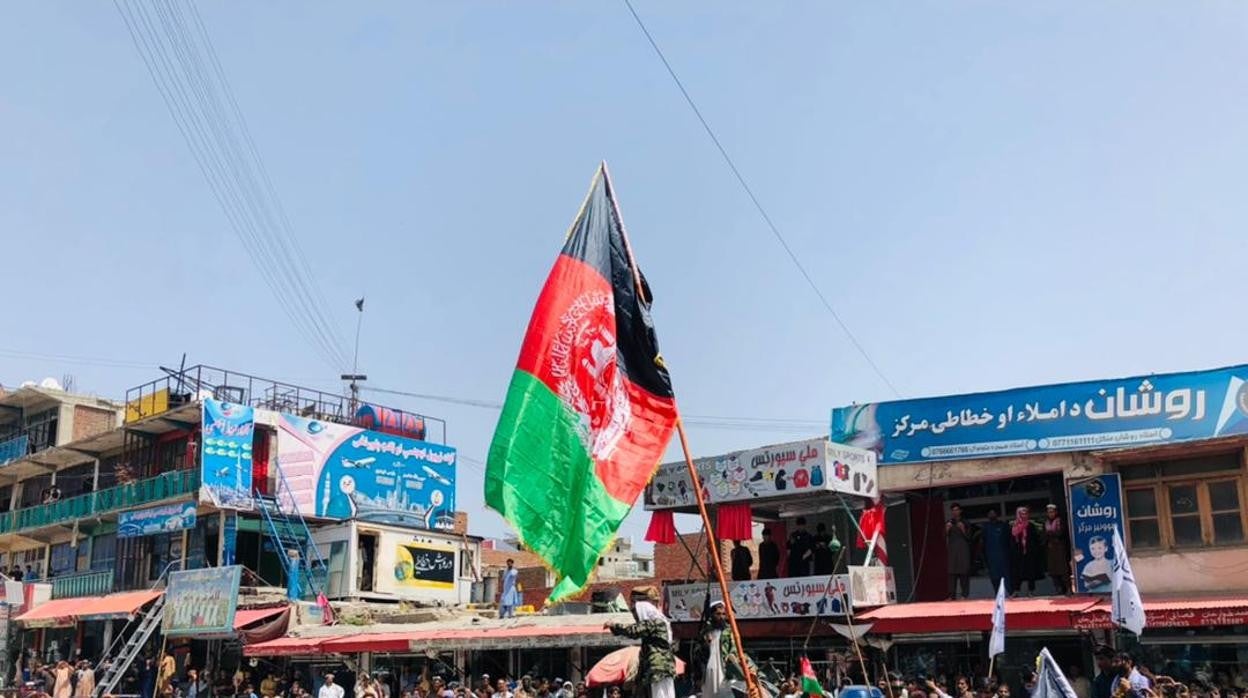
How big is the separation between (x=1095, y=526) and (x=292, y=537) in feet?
76.6

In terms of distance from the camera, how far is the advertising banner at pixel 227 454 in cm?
3503

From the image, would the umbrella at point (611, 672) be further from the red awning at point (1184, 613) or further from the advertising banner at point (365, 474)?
the advertising banner at point (365, 474)

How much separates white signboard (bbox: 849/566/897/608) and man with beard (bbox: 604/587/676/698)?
13523 mm

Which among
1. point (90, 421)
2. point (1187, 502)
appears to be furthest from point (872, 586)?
point (90, 421)

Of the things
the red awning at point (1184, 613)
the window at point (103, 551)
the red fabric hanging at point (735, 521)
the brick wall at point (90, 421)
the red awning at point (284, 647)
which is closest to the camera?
the red awning at point (1184, 613)

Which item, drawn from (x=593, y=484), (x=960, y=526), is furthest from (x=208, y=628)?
(x=593, y=484)

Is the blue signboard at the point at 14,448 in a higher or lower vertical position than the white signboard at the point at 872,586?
higher

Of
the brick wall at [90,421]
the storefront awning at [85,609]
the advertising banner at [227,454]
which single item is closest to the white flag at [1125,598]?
the advertising banner at [227,454]

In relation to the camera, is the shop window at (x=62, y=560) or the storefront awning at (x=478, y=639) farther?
the shop window at (x=62, y=560)

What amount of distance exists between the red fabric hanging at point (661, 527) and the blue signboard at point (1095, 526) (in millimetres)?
8194

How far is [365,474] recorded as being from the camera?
128 ft

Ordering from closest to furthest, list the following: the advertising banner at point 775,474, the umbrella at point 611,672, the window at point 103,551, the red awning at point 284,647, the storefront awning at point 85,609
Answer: the umbrella at point 611,672, the advertising banner at point 775,474, the red awning at point 284,647, the storefront awning at point 85,609, the window at point 103,551

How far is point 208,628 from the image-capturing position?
104 feet

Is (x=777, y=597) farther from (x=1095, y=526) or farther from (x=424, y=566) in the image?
(x=424, y=566)
